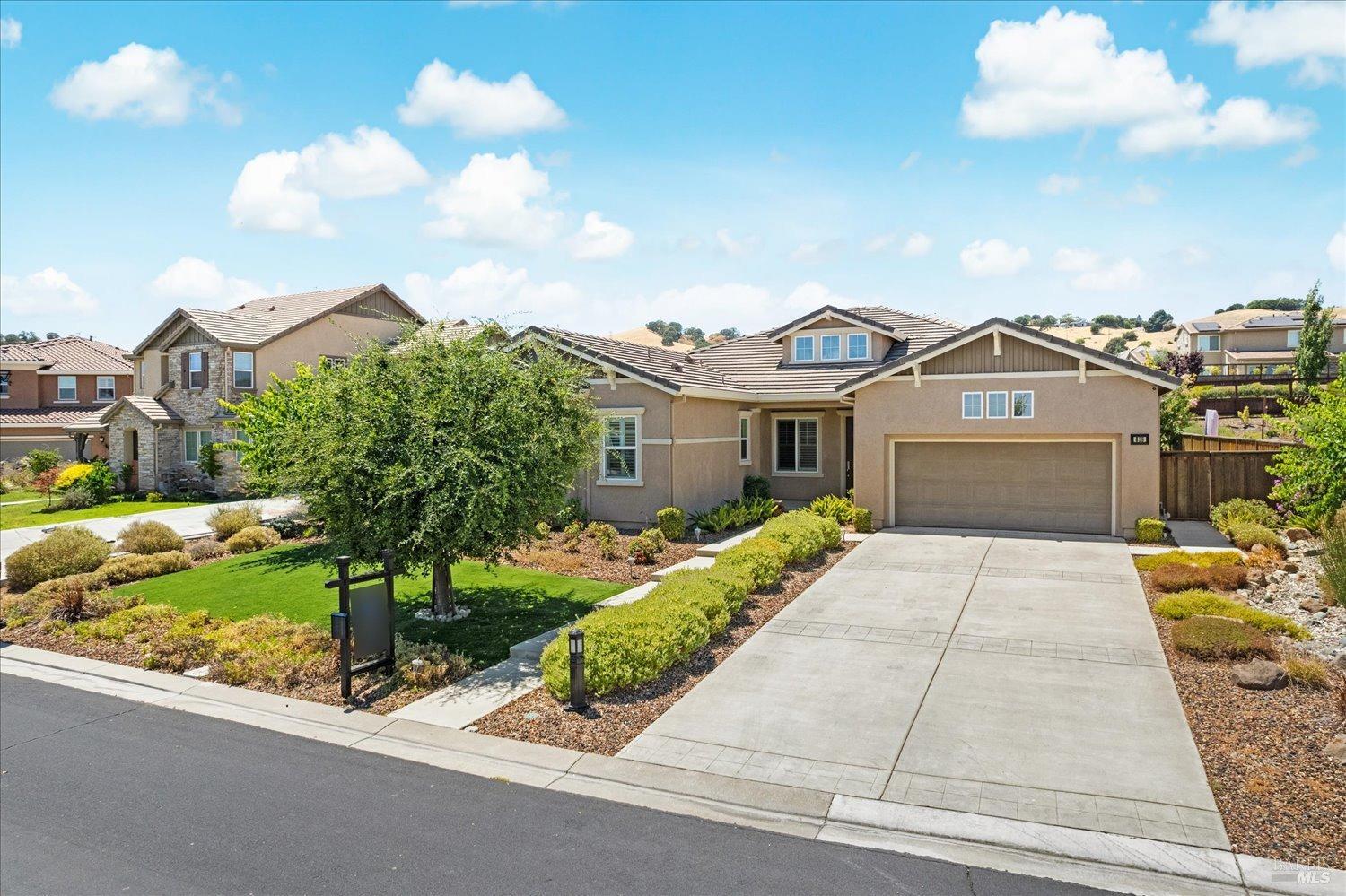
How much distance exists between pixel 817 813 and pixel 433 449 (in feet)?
22.2

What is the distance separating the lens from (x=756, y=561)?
13703 mm

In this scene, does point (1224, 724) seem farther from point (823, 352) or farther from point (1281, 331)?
point (1281, 331)

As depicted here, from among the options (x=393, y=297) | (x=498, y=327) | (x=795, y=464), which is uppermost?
(x=393, y=297)

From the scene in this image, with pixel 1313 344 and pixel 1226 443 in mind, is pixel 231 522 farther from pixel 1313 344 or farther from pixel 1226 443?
pixel 1313 344

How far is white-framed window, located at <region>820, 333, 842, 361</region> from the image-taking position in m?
24.9

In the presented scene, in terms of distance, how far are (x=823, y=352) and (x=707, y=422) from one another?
5.77m

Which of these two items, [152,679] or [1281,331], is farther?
[1281,331]

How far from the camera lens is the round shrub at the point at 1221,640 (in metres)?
9.55

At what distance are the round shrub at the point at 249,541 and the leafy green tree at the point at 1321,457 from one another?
2017cm

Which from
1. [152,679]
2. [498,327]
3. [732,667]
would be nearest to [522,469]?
[498,327]

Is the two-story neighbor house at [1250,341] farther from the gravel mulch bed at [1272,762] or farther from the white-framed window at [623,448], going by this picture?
the gravel mulch bed at [1272,762]

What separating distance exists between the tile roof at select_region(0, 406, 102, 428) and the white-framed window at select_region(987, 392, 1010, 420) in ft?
131

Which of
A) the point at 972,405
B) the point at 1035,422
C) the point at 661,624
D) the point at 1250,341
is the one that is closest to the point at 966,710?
the point at 661,624

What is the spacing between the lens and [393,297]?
3619cm
